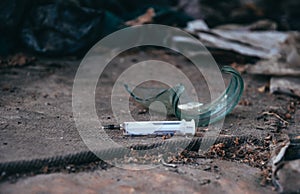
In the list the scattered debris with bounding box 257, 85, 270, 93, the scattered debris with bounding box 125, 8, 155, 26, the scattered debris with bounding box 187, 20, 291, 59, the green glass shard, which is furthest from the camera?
the scattered debris with bounding box 125, 8, 155, 26

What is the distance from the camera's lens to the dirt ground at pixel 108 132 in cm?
158

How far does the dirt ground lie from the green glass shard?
0.23 feet

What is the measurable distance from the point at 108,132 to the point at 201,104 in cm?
57

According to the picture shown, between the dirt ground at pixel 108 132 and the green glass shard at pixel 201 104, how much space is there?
0.23ft

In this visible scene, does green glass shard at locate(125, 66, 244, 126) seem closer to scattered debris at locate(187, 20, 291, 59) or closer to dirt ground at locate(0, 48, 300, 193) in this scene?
dirt ground at locate(0, 48, 300, 193)

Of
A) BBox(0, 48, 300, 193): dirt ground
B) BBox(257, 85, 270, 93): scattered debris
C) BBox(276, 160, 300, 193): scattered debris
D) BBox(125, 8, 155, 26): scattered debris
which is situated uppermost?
BBox(125, 8, 155, 26): scattered debris

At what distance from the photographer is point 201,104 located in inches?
91.1

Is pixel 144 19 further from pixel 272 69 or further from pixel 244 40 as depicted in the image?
pixel 272 69

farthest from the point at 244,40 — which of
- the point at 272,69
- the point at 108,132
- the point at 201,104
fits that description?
the point at 108,132

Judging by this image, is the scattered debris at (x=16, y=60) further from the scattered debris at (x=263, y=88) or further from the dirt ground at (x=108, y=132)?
the scattered debris at (x=263, y=88)

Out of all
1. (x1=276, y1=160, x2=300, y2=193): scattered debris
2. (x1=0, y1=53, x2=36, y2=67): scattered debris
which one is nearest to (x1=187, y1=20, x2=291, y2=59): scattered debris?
(x1=0, y1=53, x2=36, y2=67): scattered debris

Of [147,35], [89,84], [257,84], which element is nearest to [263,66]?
[257,84]

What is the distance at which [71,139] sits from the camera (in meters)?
1.86

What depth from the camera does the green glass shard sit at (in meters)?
2.11
